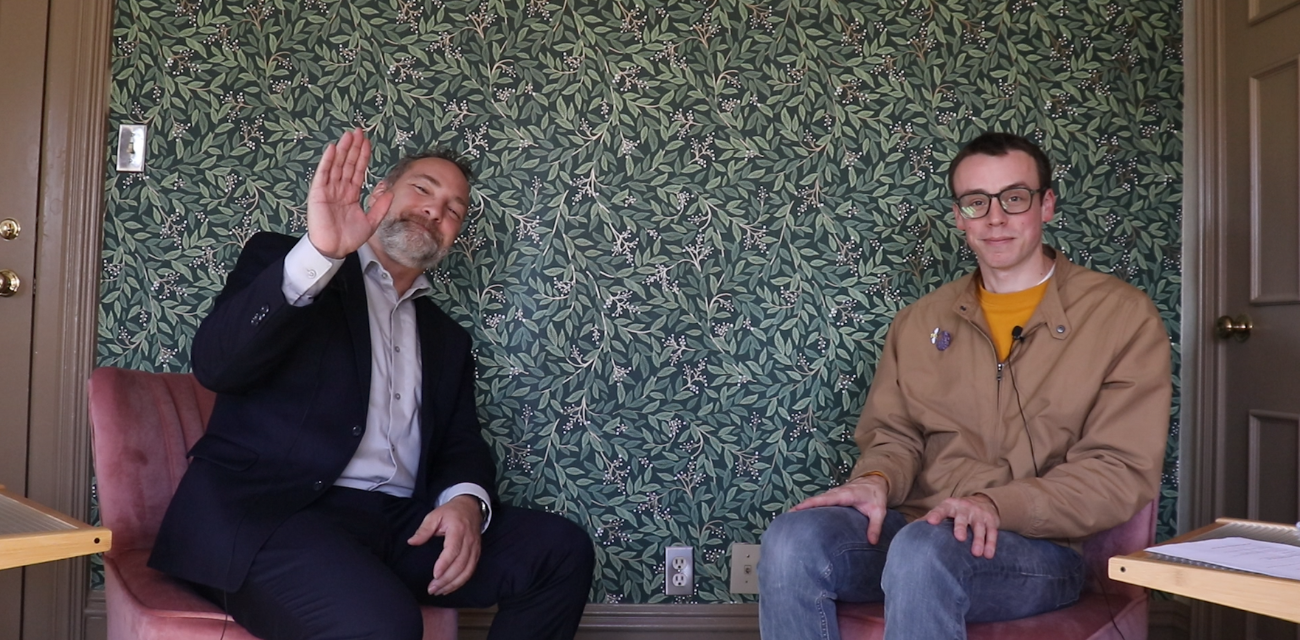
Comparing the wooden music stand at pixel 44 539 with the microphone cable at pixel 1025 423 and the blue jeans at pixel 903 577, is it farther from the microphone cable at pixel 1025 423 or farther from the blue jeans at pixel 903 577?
the microphone cable at pixel 1025 423

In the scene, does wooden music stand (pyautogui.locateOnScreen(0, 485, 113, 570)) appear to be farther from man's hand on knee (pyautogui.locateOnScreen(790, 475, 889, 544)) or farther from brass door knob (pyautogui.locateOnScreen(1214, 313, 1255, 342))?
brass door knob (pyautogui.locateOnScreen(1214, 313, 1255, 342))

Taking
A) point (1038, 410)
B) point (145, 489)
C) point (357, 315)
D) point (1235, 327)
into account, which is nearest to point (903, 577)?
point (1038, 410)

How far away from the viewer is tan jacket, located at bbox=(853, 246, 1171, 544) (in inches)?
68.3

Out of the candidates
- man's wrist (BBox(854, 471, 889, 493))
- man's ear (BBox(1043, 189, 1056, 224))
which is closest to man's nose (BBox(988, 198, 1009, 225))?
man's ear (BBox(1043, 189, 1056, 224))

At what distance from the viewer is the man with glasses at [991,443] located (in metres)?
1.65

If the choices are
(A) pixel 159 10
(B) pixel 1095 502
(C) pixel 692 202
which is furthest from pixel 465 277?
(B) pixel 1095 502

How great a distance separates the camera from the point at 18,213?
2463mm

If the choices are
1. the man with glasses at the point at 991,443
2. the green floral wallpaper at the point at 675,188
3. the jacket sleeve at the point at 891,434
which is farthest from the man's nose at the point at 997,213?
the green floral wallpaper at the point at 675,188

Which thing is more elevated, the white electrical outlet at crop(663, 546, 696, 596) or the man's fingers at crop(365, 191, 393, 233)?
the man's fingers at crop(365, 191, 393, 233)

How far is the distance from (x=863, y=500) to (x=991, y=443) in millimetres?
294

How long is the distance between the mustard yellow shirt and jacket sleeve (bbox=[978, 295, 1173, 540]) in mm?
184

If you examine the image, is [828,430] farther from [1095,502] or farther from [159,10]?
[159,10]

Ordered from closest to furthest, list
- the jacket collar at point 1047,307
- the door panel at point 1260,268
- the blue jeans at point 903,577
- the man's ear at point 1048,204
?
the blue jeans at point 903,577 → the jacket collar at point 1047,307 → the man's ear at point 1048,204 → the door panel at point 1260,268

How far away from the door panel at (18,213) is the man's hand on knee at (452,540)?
1232mm
